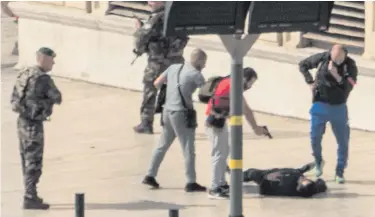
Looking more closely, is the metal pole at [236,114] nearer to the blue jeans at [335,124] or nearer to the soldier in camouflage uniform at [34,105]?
the soldier in camouflage uniform at [34,105]

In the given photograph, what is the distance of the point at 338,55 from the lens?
15469 mm

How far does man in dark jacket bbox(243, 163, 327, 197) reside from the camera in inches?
598

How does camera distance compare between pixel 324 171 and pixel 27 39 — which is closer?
pixel 324 171

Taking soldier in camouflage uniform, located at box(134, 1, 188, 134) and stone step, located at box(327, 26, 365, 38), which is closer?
soldier in camouflage uniform, located at box(134, 1, 188, 134)

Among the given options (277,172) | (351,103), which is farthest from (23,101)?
(351,103)

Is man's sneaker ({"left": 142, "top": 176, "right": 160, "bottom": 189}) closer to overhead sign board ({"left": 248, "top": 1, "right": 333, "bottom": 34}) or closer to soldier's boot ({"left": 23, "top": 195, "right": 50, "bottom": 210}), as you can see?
soldier's boot ({"left": 23, "top": 195, "right": 50, "bottom": 210})

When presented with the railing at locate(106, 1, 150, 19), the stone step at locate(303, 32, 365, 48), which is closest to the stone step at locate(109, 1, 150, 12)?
the railing at locate(106, 1, 150, 19)

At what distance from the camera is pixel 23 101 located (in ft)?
47.8

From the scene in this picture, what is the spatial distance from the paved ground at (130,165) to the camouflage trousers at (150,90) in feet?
0.89

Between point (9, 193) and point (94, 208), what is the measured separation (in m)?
1.11

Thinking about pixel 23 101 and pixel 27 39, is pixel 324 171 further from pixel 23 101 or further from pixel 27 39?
pixel 27 39

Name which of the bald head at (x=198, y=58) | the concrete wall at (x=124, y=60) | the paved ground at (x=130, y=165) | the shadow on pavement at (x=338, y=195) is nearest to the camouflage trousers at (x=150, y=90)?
the paved ground at (x=130, y=165)

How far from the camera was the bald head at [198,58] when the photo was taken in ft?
49.2

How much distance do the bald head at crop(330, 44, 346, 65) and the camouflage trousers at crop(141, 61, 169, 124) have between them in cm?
327
